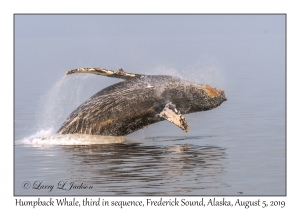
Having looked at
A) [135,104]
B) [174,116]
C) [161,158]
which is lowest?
[161,158]

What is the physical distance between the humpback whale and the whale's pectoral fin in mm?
690

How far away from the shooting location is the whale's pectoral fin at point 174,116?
26844 mm

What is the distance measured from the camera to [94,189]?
20.4m

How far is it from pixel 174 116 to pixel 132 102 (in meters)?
2.06

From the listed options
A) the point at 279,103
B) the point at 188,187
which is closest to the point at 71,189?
the point at 188,187

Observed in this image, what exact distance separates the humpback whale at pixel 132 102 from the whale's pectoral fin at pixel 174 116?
69 centimetres

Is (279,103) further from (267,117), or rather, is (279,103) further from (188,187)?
(188,187)

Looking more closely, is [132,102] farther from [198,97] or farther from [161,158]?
[161,158]

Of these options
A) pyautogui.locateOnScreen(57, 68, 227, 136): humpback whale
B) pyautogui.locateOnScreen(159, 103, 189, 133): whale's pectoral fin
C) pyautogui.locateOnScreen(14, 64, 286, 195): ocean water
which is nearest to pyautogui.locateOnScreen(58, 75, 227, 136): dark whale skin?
pyautogui.locateOnScreen(57, 68, 227, 136): humpback whale

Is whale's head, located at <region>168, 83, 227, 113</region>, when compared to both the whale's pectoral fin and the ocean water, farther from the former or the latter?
the whale's pectoral fin

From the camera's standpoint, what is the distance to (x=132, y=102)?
1112 inches

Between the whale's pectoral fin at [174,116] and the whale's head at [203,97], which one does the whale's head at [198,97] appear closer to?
the whale's head at [203,97]

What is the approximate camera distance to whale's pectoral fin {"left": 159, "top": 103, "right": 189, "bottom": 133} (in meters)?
26.8

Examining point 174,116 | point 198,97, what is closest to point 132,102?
point 174,116
